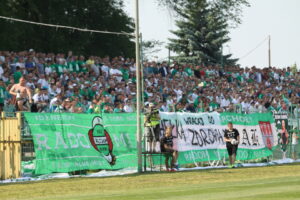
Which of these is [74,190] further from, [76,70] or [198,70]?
[198,70]

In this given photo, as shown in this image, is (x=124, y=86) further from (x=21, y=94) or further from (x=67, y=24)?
(x=67, y=24)

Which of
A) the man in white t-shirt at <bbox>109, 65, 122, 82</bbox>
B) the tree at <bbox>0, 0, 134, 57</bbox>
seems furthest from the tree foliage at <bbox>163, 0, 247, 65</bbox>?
the man in white t-shirt at <bbox>109, 65, 122, 82</bbox>

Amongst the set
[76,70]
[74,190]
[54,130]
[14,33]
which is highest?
[14,33]

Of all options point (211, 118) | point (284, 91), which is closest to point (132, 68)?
point (211, 118)

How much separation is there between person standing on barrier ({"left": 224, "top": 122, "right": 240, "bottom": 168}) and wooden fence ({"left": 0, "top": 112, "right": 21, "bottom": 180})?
8700 mm

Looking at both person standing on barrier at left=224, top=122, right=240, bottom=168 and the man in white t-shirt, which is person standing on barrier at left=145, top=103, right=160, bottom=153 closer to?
person standing on barrier at left=224, top=122, right=240, bottom=168

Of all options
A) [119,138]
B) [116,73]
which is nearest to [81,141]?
[119,138]

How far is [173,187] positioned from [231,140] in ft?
30.1

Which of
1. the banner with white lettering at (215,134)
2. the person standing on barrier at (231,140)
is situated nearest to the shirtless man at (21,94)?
the banner with white lettering at (215,134)

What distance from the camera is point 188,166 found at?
2705 centimetres

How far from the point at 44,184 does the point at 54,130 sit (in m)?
2.64

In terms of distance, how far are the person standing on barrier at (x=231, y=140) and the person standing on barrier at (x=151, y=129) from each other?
3.25 meters

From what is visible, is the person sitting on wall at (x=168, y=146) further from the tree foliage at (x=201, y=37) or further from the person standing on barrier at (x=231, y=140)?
the tree foliage at (x=201, y=37)

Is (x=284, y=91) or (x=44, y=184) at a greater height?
(x=284, y=91)
